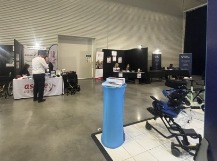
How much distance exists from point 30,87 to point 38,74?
2.70 ft

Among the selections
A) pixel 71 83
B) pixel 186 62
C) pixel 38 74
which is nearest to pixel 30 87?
pixel 38 74

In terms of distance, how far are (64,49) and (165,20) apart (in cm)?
814

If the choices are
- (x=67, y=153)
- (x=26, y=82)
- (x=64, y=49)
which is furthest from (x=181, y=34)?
(x=67, y=153)

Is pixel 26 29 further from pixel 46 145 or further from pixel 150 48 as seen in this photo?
pixel 150 48

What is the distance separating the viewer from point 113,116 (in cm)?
251

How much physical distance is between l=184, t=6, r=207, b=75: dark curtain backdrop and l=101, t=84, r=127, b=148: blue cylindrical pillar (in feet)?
39.4

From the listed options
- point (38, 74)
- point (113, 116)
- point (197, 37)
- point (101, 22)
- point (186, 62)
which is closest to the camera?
point (113, 116)

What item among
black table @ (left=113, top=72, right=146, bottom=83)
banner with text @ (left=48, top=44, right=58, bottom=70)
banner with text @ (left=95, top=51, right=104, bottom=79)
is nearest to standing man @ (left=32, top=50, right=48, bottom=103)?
banner with text @ (left=48, top=44, right=58, bottom=70)

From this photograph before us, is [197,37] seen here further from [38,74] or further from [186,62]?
[38,74]

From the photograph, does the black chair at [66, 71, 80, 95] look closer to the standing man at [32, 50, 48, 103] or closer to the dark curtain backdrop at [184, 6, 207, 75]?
the standing man at [32, 50, 48, 103]

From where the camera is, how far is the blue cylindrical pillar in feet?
8.13

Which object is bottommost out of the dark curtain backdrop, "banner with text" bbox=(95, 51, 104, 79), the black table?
the black table

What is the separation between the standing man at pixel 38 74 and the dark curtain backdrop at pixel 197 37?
1156 cm

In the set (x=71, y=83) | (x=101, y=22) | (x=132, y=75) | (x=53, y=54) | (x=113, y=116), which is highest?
(x=101, y=22)
